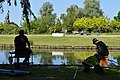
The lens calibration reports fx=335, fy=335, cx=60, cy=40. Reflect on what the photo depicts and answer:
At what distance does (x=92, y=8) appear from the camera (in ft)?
367

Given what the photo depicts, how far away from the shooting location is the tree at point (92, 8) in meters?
112

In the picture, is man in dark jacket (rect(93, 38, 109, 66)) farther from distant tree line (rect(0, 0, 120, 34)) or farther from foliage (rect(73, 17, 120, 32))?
Answer: foliage (rect(73, 17, 120, 32))

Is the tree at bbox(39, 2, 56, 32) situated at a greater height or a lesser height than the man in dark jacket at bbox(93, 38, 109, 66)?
greater

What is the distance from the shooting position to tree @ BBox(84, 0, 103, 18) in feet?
366

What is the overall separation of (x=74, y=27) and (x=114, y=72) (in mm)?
89868

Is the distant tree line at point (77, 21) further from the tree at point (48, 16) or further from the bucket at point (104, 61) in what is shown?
the bucket at point (104, 61)

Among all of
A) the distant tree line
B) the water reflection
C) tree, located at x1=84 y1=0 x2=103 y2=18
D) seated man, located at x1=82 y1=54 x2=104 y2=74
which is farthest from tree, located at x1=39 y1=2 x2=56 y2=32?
seated man, located at x1=82 y1=54 x2=104 y2=74

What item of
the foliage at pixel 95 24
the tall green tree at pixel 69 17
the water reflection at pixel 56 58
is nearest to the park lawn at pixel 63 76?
the water reflection at pixel 56 58

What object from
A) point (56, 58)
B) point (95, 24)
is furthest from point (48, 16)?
point (56, 58)

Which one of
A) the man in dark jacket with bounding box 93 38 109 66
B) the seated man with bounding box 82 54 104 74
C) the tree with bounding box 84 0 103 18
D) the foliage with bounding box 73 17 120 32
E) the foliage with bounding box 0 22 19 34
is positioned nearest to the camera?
the seated man with bounding box 82 54 104 74

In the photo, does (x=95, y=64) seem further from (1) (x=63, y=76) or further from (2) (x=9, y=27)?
(2) (x=9, y=27)

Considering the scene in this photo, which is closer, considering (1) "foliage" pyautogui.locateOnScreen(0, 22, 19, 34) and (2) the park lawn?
(2) the park lawn

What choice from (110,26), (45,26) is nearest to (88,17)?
(110,26)

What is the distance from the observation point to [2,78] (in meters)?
10.8
